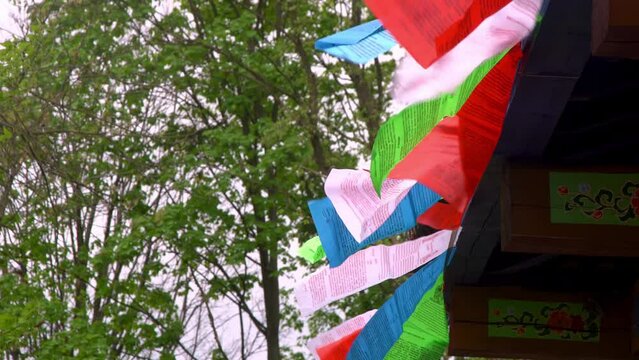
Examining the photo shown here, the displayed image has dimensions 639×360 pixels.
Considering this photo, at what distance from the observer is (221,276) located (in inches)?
643

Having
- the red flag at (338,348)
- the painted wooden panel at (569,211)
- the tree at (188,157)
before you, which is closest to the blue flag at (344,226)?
the painted wooden panel at (569,211)

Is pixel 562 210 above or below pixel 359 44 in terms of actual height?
below

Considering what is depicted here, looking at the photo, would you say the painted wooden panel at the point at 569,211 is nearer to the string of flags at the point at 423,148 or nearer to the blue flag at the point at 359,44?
the string of flags at the point at 423,148

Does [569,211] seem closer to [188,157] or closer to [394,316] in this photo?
[394,316]

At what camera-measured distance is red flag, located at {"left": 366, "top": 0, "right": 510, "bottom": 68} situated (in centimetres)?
225

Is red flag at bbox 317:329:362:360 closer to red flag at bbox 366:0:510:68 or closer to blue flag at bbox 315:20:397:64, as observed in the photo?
blue flag at bbox 315:20:397:64

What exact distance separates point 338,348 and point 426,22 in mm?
2147

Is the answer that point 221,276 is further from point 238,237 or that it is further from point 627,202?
point 627,202

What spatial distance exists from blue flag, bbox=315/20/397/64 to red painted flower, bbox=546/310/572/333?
4.46 ft

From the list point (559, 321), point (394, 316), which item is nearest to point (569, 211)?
point (394, 316)

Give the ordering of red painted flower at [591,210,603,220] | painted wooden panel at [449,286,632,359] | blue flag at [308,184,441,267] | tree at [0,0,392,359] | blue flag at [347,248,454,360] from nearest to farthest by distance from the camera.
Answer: red painted flower at [591,210,603,220] → blue flag at [308,184,441,267] → blue flag at [347,248,454,360] → painted wooden panel at [449,286,632,359] → tree at [0,0,392,359]

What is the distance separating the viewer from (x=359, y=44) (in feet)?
10.5

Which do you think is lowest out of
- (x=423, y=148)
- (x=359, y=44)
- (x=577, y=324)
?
(x=423, y=148)

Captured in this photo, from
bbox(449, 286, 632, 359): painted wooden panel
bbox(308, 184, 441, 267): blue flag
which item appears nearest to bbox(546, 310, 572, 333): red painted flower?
bbox(449, 286, 632, 359): painted wooden panel
